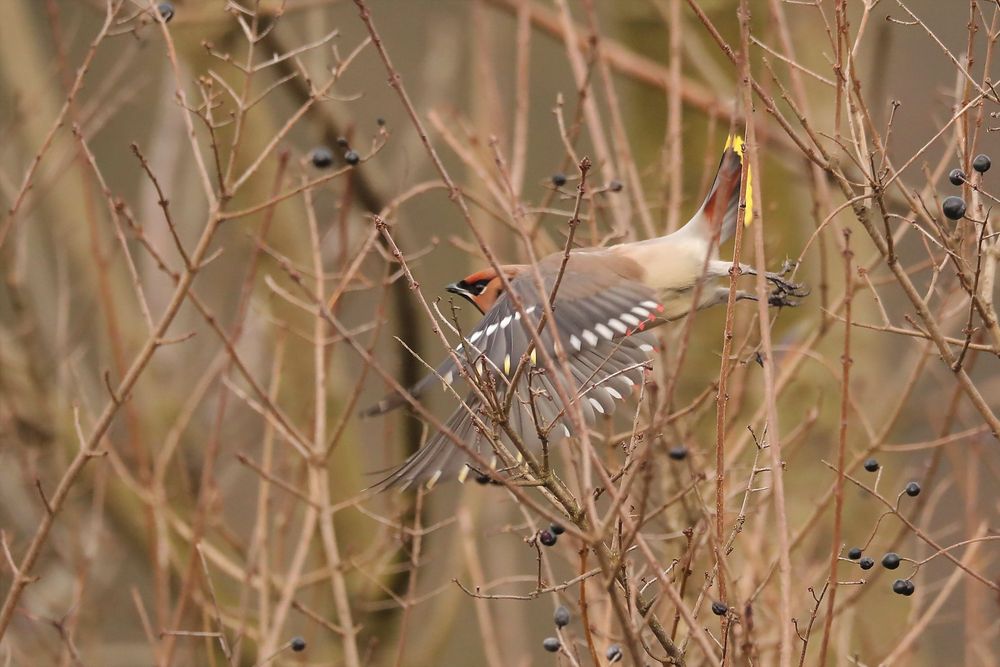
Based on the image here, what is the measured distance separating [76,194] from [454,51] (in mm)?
1670

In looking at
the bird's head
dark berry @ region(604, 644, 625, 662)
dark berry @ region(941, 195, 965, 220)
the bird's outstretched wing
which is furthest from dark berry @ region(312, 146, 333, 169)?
dark berry @ region(941, 195, 965, 220)

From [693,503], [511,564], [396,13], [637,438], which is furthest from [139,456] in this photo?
[396,13]

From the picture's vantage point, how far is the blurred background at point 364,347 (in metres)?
3.32

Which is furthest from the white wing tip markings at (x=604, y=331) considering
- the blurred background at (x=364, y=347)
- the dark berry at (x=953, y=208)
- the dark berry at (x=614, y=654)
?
the dark berry at (x=953, y=208)

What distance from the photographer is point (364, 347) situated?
5.47 meters

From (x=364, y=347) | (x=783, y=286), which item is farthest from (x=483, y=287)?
(x=364, y=347)

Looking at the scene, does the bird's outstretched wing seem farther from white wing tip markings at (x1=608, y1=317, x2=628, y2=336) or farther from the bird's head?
the bird's head

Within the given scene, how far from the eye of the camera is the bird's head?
3451mm

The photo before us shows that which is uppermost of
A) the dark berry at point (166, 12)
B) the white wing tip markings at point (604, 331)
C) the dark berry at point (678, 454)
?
the dark berry at point (166, 12)

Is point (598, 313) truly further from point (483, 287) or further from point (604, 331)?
point (483, 287)

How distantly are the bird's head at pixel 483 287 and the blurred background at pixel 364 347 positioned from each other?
10 cm

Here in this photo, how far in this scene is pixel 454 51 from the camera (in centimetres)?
602

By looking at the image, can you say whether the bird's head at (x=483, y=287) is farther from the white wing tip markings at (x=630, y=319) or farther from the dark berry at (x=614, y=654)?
the dark berry at (x=614, y=654)

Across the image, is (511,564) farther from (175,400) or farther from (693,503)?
(693,503)
